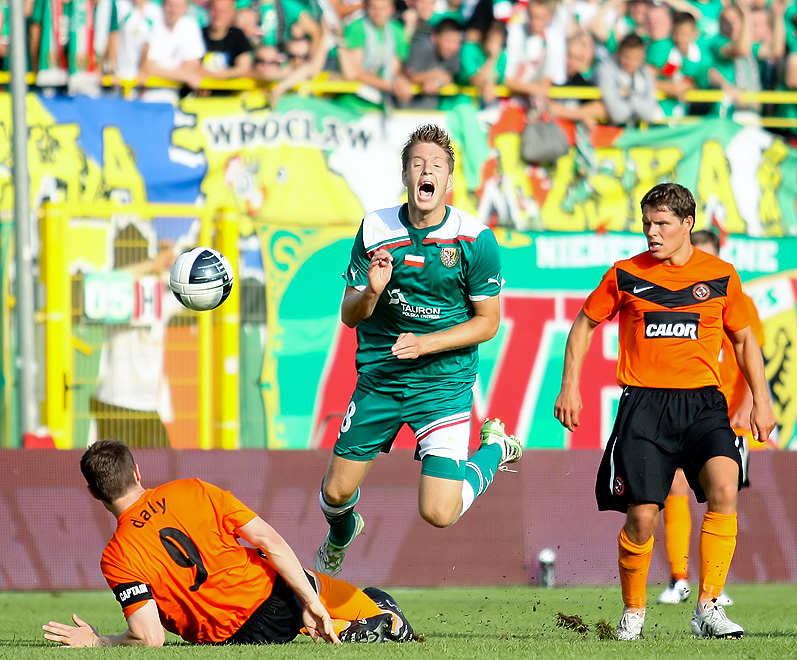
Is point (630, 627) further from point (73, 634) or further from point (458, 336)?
point (73, 634)

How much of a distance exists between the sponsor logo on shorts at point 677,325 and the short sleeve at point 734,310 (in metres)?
0.17

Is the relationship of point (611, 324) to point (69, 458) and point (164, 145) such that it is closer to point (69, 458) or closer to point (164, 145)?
point (164, 145)

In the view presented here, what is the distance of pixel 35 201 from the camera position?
1405cm

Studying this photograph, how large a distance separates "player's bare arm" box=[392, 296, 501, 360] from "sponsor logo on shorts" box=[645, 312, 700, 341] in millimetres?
811

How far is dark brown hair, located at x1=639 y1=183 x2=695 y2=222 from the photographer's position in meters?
5.87

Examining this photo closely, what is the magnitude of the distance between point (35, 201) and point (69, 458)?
567cm

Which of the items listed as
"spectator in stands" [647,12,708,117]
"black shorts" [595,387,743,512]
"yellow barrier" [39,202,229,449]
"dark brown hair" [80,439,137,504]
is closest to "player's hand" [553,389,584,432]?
"black shorts" [595,387,743,512]

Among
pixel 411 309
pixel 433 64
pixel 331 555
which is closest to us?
pixel 411 309

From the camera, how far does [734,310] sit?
234 inches

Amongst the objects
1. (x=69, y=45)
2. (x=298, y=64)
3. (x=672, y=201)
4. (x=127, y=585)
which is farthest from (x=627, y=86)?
(x=127, y=585)

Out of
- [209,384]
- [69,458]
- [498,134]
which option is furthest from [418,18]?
[69,458]

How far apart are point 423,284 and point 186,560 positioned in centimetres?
188

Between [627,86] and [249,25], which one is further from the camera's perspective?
[627,86]

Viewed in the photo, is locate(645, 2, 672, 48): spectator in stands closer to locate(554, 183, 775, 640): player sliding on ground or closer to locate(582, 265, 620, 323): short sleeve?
locate(554, 183, 775, 640): player sliding on ground
